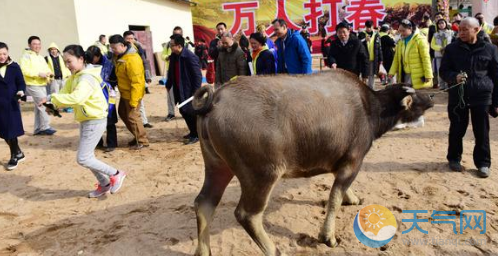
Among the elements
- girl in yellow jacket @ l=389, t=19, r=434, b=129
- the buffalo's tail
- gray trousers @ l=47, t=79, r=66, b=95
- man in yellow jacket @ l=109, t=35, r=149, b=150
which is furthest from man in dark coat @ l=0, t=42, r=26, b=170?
girl in yellow jacket @ l=389, t=19, r=434, b=129

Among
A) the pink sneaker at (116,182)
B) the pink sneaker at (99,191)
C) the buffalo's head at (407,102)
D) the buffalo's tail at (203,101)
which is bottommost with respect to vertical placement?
the pink sneaker at (99,191)

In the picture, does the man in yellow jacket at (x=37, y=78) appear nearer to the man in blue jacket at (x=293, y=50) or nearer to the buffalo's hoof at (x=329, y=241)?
the man in blue jacket at (x=293, y=50)

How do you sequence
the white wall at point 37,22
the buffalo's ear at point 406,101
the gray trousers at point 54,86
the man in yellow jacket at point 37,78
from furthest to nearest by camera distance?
the white wall at point 37,22
the gray trousers at point 54,86
the man in yellow jacket at point 37,78
the buffalo's ear at point 406,101

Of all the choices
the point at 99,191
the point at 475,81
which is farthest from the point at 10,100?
the point at 475,81

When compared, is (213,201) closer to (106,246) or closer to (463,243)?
(106,246)

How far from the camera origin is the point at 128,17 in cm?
1509

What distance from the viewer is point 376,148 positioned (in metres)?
6.03

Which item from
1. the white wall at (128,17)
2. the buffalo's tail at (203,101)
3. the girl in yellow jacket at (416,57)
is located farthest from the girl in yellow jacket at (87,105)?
the white wall at (128,17)

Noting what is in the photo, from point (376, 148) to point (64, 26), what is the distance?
34.8 ft

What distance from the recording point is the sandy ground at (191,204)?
3500 millimetres

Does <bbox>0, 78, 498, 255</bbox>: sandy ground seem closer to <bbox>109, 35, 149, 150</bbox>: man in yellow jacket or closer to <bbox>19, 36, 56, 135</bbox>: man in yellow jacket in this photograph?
<bbox>109, 35, 149, 150</bbox>: man in yellow jacket

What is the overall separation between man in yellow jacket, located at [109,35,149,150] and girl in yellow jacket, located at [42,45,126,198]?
4.82 feet

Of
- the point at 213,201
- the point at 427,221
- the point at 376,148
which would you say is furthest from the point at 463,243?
the point at 376,148
